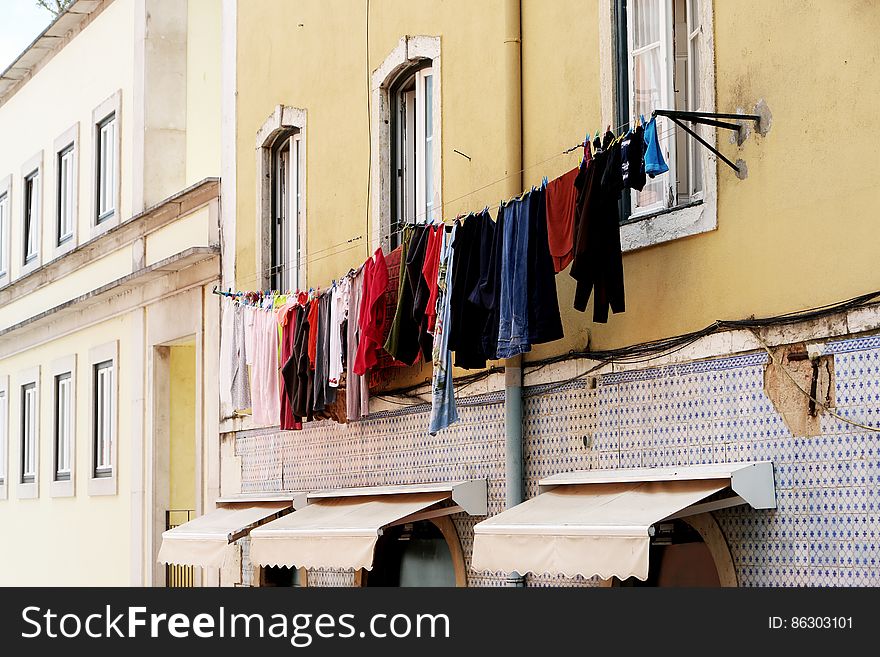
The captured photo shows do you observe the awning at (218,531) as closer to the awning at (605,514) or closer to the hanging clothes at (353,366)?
the hanging clothes at (353,366)

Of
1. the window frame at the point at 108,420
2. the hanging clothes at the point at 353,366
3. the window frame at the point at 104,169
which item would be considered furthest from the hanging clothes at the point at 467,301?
the window frame at the point at 104,169

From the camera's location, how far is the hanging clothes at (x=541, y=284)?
33.9 ft

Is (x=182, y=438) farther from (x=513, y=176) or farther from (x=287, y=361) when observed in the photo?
(x=513, y=176)

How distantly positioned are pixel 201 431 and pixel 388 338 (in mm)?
5891

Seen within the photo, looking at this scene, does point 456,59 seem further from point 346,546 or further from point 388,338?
point 346,546

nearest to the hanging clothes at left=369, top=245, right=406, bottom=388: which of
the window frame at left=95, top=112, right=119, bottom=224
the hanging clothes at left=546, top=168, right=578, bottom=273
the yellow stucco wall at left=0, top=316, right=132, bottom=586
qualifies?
the hanging clothes at left=546, top=168, right=578, bottom=273

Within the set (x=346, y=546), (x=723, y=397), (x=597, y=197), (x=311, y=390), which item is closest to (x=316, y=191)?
(x=311, y=390)

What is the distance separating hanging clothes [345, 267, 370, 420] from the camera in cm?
1302

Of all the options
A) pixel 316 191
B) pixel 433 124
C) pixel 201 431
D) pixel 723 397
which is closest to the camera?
pixel 723 397

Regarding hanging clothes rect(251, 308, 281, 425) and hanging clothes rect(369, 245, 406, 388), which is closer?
hanging clothes rect(369, 245, 406, 388)

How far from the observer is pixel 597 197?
977cm

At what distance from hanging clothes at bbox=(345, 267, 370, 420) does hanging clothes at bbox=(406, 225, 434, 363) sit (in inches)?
41.7

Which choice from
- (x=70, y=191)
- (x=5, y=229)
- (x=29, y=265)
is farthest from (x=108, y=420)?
(x=5, y=229)

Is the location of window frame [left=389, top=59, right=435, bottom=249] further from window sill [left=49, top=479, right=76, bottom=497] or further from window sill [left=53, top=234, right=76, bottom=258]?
window sill [left=53, top=234, right=76, bottom=258]
